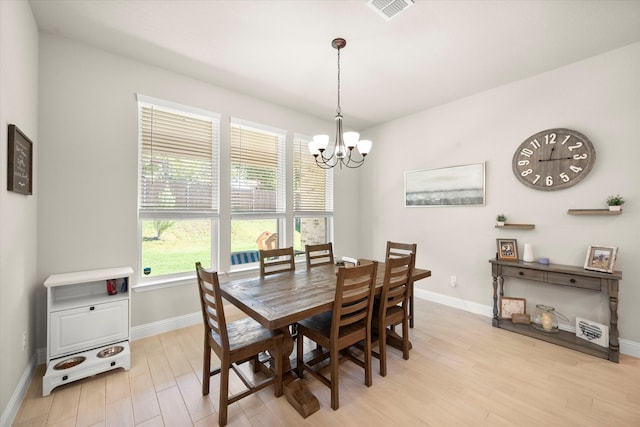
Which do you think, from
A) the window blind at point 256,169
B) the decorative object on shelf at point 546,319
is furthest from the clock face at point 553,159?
the window blind at point 256,169

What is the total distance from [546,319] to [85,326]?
4.62 meters

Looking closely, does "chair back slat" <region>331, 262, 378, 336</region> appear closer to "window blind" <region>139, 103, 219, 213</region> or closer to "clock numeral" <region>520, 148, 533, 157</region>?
"window blind" <region>139, 103, 219, 213</region>

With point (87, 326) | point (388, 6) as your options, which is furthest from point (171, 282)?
point (388, 6)

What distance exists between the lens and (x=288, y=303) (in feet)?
5.95

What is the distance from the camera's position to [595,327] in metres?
2.55

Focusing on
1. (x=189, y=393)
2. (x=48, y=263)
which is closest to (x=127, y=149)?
(x=48, y=263)

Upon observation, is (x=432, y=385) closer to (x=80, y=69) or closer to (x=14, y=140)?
(x=14, y=140)

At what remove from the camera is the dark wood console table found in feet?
7.82

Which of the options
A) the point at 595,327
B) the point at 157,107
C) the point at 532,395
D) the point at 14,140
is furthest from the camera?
the point at 157,107

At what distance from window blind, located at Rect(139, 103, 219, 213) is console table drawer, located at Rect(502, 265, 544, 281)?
3640 mm

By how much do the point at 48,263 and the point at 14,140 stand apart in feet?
4.00

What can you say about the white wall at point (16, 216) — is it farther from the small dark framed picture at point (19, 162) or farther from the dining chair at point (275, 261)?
the dining chair at point (275, 261)

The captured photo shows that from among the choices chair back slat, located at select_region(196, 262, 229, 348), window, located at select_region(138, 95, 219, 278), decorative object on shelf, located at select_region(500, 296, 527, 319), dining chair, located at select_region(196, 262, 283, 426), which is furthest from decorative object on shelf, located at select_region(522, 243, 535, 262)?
window, located at select_region(138, 95, 219, 278)

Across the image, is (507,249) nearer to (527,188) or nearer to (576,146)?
(527,188)
